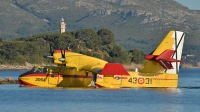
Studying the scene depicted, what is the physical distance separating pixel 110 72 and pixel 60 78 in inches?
272

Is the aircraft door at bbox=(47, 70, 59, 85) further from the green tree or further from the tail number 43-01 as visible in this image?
the green tree

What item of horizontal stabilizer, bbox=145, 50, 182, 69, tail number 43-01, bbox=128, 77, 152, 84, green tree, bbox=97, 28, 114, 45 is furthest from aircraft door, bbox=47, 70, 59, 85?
green tree, bbox=97, 28, 114, 45

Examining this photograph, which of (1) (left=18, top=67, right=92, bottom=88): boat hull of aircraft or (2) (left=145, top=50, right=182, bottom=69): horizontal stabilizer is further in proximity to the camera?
(1) (left=18, top=67, right=92, bottom=88): boat hull of aircraft

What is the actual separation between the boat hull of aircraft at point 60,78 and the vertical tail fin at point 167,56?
20.7 ft

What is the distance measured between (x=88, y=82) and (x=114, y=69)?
5.60 meters

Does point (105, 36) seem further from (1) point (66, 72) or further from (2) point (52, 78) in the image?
(1) point (66, 72)

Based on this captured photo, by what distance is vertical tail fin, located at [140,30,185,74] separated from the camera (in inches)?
2820

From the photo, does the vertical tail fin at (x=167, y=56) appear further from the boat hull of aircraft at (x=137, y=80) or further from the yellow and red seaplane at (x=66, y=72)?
the yellow and red seaplane at (x=66, y=72)

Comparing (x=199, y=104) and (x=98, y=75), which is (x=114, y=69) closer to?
(x=98, y=75)

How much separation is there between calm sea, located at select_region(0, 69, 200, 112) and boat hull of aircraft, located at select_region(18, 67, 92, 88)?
5.16 feet

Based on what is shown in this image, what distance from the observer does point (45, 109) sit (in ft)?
178

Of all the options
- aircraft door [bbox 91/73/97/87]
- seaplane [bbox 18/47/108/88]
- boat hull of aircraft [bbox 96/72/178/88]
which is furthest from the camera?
aircraft door [bbox 91/73/97/87]

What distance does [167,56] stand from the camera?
2815 inches

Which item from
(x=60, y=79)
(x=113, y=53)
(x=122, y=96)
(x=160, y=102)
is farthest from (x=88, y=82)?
(x=113, y=53)
